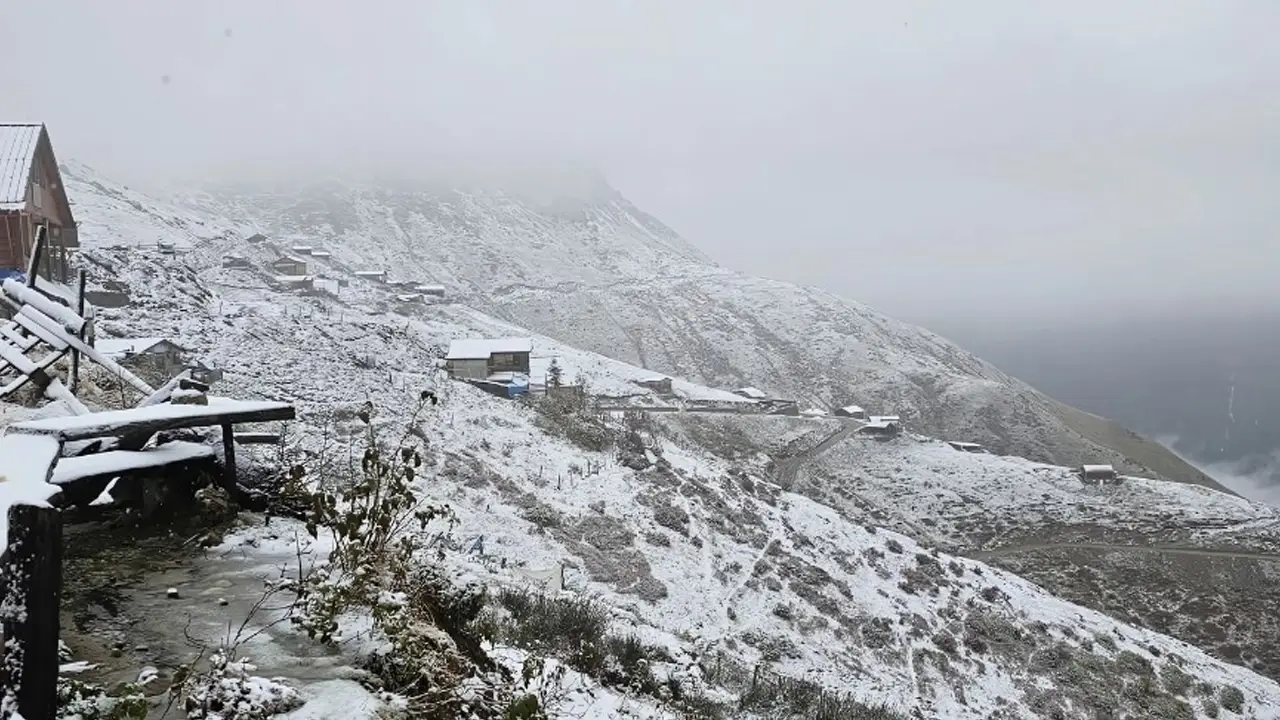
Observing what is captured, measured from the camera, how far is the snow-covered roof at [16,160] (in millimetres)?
25703

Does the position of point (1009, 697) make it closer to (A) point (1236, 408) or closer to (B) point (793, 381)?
(B) point (793, 381)

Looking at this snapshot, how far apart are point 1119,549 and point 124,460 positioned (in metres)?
51.3

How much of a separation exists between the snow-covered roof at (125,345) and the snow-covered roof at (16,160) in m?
6.19

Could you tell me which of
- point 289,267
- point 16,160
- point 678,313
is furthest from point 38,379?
point 678,313

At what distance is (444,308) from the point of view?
89.3 meters

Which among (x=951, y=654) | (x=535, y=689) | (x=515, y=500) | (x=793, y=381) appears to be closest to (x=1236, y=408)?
(x=793, y=381)

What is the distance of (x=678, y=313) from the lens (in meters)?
119

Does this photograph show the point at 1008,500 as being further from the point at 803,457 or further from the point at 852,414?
the point at 852,414

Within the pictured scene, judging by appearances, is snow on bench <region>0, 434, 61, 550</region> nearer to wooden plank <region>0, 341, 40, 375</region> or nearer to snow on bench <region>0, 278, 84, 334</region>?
snow on bench <region>0, 278, 84, 334</region>

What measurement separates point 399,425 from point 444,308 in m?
64.3

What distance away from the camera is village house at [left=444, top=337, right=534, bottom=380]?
2133 inches

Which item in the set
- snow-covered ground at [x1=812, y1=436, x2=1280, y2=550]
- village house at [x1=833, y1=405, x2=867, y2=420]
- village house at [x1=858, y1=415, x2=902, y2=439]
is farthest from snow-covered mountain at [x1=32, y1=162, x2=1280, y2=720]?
village house at [x1=833, y1=405, x2=867, y2=420]

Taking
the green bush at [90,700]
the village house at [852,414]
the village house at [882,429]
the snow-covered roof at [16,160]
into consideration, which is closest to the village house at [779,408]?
the village house at [852,414]

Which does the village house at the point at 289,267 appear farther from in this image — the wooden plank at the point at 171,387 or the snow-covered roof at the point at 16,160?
the wooden plank at the point at 171,387
